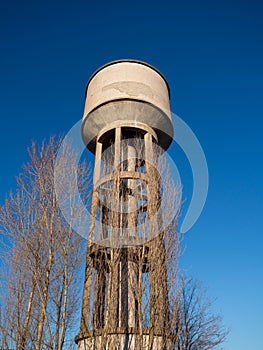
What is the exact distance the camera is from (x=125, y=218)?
980 cm

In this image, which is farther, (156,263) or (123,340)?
Result: (156,263)

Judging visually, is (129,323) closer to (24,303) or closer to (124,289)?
(124,289)

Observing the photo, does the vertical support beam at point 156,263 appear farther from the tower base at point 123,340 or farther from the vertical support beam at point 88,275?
the vertical support beam at point 88,275

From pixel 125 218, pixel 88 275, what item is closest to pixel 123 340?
pixel 88 275

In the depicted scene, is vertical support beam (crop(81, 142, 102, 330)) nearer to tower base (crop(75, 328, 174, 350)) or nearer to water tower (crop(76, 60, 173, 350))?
water tower (crop(76, 60, 173, 350))

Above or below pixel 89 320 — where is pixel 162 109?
above

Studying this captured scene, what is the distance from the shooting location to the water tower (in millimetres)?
7961

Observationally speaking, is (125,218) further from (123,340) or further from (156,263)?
(123,340)

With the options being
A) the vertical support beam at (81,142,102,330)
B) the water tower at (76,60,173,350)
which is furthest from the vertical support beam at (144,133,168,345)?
the vertical support beam at (81,142,102,330)

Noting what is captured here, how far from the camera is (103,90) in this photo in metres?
12.3

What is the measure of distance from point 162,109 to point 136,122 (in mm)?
1054

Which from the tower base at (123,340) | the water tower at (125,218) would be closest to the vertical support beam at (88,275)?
the water tower at (125,218)

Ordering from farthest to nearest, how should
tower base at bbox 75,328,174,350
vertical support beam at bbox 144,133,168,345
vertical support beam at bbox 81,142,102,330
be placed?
1. vertical support beam at bbox 81,142,102,330
2. vertical support beam at bbox 144,133,168,345
3. tower base at bbox 75,328,174,350

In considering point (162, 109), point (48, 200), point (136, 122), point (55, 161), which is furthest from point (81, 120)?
point (48, 200)
